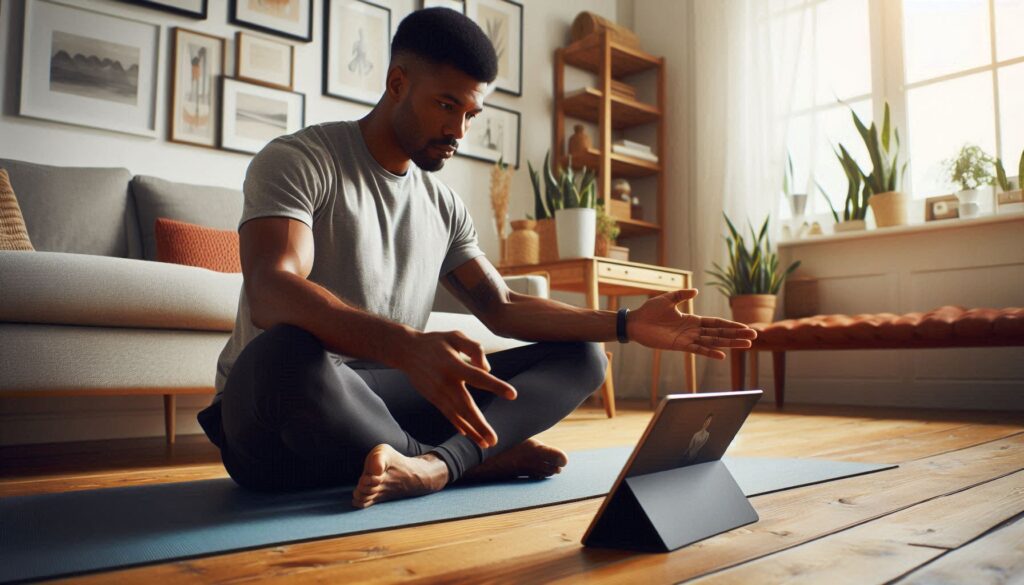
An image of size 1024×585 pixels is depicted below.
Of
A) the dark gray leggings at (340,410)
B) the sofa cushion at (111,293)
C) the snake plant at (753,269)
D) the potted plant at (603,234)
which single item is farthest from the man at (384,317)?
the snake plant at (753,269)

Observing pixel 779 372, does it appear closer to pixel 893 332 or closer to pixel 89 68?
pixel 893 332

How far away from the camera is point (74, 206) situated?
2410 mm

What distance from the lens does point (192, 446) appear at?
2145 millimetres

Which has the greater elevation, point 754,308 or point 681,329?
point 754,308

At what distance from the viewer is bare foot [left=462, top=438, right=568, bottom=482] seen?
1346 mm

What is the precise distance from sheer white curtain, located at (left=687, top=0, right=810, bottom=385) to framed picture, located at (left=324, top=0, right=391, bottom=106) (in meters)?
1.80

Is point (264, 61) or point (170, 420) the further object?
point (264, 61)

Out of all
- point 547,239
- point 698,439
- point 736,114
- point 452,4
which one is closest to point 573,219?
point 547,239

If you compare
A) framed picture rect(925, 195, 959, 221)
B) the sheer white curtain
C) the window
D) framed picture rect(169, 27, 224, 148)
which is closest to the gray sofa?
framed picture rect(169, 27, 224, 148)

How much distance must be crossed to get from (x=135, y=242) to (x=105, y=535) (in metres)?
1.82

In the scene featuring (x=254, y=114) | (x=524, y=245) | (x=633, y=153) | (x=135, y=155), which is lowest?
(x=524, y=245)

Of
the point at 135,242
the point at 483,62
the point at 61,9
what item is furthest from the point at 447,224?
the point at 61,9

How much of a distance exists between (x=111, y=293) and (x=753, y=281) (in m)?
2.84

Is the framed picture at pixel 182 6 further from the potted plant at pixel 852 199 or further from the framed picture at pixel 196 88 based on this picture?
the potted plant at pixel 852 199
